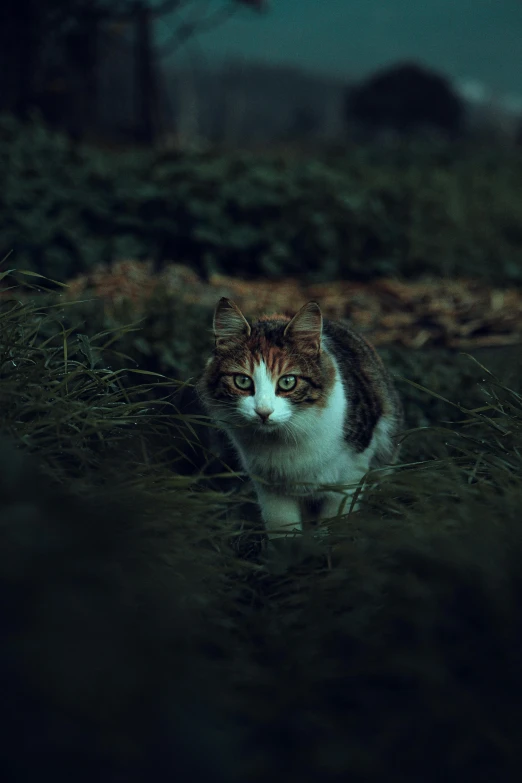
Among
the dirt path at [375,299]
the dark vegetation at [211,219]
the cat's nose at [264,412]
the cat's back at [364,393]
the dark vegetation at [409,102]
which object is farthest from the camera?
the dark vegetation at [409,102]

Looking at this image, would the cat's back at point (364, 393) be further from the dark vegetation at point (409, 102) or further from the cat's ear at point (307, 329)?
the dark vegetation at point (409, 102)

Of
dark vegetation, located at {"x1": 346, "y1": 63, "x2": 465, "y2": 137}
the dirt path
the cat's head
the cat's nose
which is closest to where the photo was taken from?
the cat's nose

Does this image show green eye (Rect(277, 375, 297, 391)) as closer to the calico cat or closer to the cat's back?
the calico cat

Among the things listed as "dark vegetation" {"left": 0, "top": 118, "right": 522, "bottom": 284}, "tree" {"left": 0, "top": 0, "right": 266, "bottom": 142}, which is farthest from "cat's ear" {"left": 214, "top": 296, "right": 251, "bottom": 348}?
"tree" {"left": 0, "top": 0, "right": 266, "bottom": 142}

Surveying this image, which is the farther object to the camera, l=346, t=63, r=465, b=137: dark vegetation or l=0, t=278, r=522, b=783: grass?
l=346, t=63, r=465, b=137: dark vegetation

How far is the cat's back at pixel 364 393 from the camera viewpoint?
295cm

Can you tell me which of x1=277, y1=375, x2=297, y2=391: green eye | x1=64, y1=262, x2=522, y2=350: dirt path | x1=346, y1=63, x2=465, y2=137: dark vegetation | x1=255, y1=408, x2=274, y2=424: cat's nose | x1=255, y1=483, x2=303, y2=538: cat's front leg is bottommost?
x1=255, y1=483, x2=303, y2=538: cat's front leg

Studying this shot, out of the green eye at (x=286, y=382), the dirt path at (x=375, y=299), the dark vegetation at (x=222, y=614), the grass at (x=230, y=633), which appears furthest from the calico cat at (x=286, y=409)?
Answer: the dirt path at (x=375, y=299)

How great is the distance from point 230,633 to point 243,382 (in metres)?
0.92

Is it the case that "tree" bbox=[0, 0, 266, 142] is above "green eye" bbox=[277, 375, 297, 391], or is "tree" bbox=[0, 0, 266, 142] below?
above

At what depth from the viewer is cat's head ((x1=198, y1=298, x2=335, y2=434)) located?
2682 millimetres

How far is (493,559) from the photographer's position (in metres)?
1.84

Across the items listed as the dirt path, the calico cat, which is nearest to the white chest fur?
the calico cat

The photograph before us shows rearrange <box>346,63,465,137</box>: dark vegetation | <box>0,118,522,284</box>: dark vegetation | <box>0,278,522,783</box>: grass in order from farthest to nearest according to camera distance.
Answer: <box>346,63,465,137</box>: dark vegetation, <box>0,118,522,284</box>: dark vegetation, <box>0,278,522,783</box>: grass
